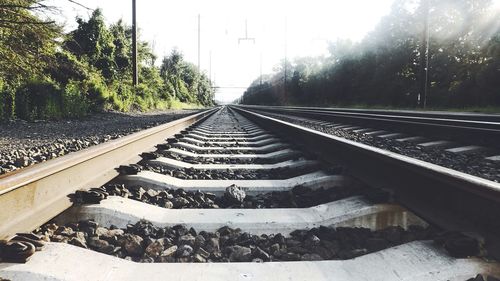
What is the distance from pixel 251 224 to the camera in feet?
6.82

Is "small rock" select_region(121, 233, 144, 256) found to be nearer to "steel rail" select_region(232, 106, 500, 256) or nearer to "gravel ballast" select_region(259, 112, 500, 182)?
"steel rail" select_region(232, 106, 500, 256)

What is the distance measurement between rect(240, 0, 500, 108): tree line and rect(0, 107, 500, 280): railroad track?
67.2ft

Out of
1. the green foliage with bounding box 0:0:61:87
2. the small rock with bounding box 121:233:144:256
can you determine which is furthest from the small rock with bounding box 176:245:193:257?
the green foliage with bounding box 0:0:61:87

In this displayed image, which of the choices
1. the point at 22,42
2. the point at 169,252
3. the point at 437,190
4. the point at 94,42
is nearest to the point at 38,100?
the point at 22,42

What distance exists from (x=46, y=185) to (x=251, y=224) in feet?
3.23

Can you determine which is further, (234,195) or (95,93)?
(95,93)

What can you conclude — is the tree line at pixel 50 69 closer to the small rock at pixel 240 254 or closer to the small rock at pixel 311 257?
the small rock at pixel 240 254

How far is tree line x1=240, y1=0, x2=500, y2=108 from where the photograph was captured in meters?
22.6

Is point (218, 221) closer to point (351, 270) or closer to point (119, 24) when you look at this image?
point (351, 270)

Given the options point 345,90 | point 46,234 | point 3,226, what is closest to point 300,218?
point 46,234

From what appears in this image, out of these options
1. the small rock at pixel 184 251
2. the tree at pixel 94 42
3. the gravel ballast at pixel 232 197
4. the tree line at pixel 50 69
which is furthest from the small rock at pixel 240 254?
the tree at pixel 94 42

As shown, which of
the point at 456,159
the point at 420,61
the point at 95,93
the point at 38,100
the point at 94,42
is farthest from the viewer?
the point at 420,61

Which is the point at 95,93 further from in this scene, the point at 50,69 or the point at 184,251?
the point at 184,251

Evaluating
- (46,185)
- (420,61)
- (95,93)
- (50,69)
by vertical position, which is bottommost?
(46,185)
